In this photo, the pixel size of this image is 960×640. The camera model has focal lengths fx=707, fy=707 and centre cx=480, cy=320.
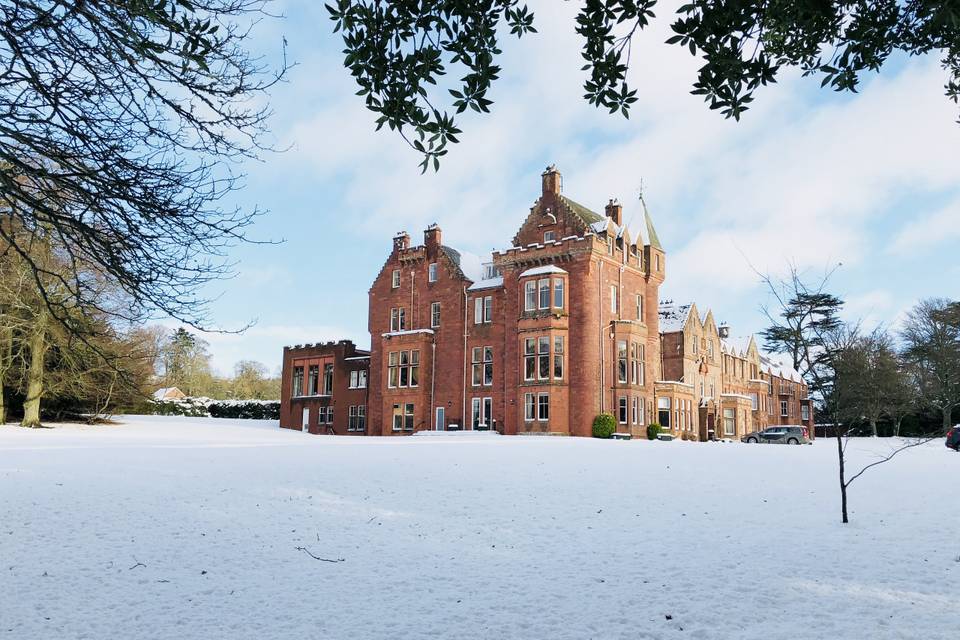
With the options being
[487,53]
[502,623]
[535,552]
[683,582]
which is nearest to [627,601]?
[683,582]

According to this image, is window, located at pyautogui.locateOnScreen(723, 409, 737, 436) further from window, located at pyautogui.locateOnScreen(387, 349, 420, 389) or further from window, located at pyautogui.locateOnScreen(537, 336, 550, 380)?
window, located at pyautogui.locateOnScreen(387, 349, 420, 389)

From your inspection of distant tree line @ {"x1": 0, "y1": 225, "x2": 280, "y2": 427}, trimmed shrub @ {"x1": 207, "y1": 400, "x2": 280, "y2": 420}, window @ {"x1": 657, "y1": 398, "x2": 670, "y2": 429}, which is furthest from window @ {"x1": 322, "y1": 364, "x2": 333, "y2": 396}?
window @ {"x1": 657, "y1": 398, "x2": 670, "y2": 429}

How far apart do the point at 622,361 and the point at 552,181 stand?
11402 mm

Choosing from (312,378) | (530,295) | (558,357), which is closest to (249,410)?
(312,378)

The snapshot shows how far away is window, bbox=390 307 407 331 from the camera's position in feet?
155

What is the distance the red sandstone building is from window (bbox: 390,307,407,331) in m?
0.10

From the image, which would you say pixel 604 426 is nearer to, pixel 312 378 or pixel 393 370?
pixel 393 370

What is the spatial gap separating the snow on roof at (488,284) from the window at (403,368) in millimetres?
5512

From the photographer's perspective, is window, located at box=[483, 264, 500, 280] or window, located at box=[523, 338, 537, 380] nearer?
window, located at box=[523, 338, 537, 380]

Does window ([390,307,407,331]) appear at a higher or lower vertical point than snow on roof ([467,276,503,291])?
lower

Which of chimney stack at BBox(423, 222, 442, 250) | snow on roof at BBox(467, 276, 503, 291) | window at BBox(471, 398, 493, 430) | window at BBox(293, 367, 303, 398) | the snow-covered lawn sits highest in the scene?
chimney stack at BBox(423, 222, 442, 250)

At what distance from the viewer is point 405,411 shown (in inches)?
1779

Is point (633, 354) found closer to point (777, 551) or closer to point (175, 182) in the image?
point (777, 551)

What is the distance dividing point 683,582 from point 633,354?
1256 inches
